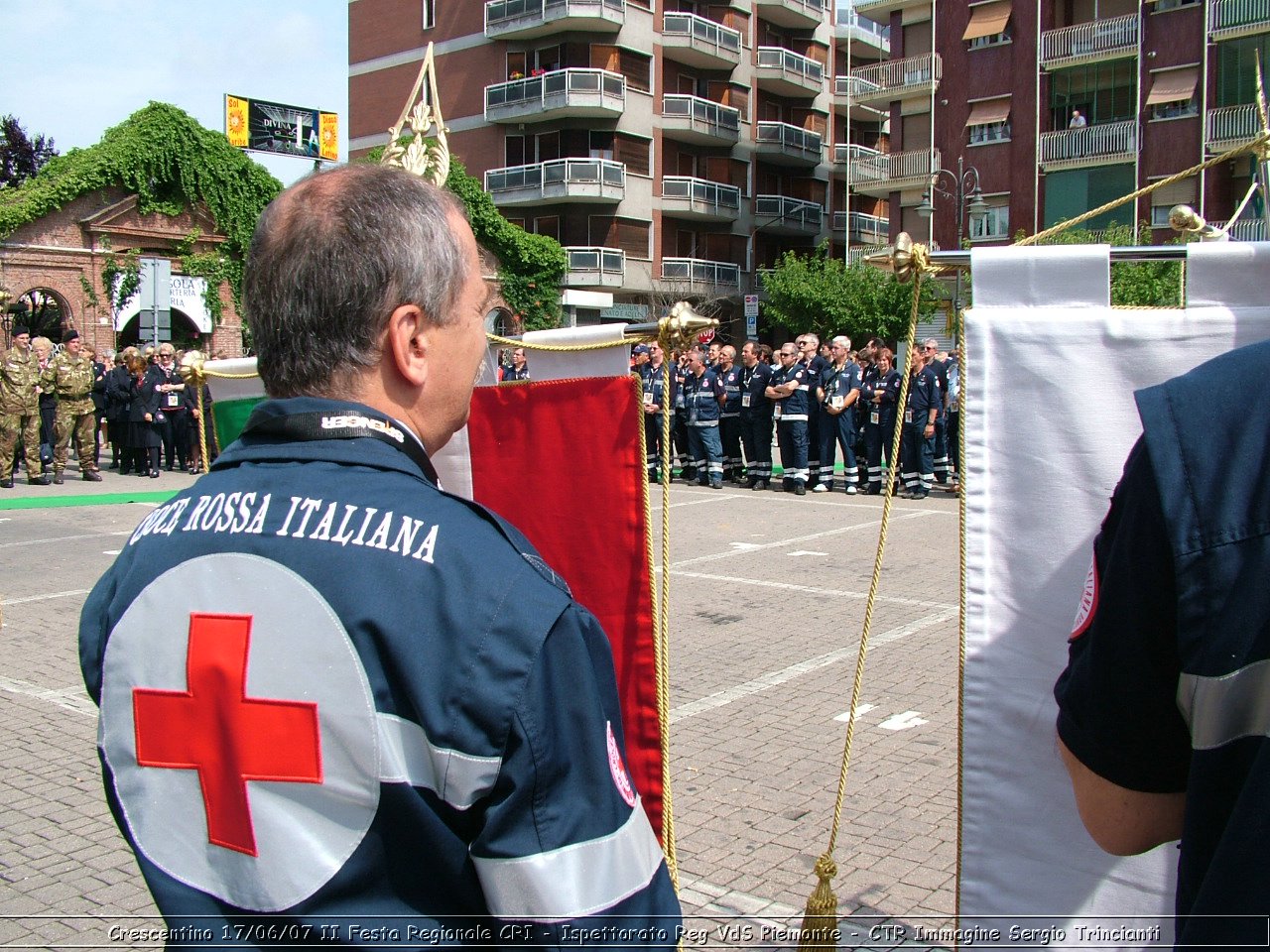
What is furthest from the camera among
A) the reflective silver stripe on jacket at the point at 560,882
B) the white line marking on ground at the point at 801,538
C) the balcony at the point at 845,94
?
the balcony at the point at 845,94

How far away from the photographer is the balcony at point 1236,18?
35438mm

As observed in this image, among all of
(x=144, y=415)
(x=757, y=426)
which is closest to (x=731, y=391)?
(x=757, y=426)

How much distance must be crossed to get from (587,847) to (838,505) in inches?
539

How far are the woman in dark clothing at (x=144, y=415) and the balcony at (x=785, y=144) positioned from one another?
3655 centimetres

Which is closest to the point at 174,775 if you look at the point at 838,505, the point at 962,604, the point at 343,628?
the point at 343,628

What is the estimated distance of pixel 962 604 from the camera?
9.17 ft

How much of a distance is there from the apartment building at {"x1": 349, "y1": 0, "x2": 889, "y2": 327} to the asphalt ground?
114 ft

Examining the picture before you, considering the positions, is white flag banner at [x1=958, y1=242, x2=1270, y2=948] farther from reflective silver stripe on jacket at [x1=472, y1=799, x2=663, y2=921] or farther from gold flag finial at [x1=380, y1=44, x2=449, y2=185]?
gold flag finial at [x1=380, y1=44, x2=449, y2=185]

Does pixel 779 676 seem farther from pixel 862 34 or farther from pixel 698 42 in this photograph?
pixel 862 34

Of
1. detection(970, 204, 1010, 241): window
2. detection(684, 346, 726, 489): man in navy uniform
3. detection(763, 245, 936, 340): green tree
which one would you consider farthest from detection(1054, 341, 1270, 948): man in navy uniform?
detection(763, 245, 936, 340): green tree

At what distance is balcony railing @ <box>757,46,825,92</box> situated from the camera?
49844 mm

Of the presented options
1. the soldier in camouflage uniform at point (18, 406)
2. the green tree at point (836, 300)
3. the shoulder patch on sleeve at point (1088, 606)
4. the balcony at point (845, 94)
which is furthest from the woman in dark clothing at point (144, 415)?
the balcony at point (845, 94)

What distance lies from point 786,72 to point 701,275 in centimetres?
1013

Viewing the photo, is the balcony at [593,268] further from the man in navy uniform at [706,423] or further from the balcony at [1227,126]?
the man in navy uniform at [706,423]
